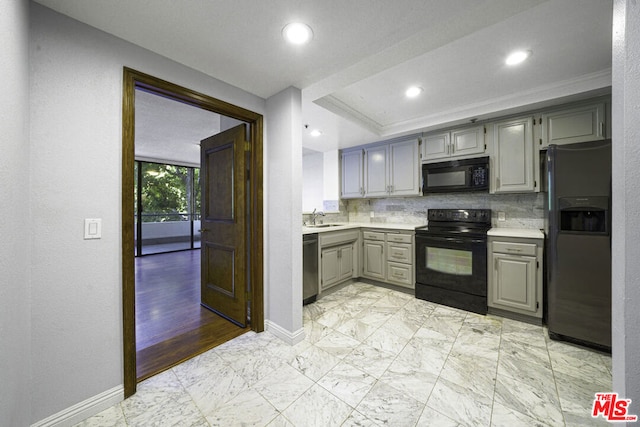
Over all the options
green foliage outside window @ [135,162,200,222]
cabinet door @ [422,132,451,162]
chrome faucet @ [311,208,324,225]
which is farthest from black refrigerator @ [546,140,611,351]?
green foliage outside window @ [135,162,200,222]

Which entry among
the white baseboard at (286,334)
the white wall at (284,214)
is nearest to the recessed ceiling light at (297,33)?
the white wall at (284,214)

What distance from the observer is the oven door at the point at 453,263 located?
260 cm

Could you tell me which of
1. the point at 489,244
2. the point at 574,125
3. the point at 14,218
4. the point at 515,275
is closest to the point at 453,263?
the point at 489,244

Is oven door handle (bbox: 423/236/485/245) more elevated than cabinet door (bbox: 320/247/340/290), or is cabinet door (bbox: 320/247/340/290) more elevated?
oven door handle (bbox: 423/236/485/245)

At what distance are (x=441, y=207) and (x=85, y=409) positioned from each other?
4.00 metres

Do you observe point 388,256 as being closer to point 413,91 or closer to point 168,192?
point 413,91

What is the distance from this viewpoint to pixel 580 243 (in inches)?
77.2

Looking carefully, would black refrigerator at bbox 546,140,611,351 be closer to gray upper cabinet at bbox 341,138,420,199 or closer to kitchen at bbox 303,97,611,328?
kitchen at bbox 303,97,611,328

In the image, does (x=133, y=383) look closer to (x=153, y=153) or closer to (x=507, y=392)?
(x=507, y=392)

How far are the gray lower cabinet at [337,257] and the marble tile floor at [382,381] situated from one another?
0.84 m

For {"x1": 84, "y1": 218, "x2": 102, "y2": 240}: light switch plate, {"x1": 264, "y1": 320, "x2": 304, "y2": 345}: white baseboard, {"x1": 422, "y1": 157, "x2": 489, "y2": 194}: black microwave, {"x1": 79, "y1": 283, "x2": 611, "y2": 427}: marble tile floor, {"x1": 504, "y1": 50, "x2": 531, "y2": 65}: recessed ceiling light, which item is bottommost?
{"x1": 79, "y1": 283, "x2": 611, "y2": 427}: marble tile floor

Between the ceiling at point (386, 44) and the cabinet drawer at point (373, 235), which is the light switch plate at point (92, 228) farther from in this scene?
the cabinet drawer at point (373, 235)

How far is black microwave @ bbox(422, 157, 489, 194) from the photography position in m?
2.84

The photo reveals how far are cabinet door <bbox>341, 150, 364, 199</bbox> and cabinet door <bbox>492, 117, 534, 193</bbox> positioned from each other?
72.0 inches
